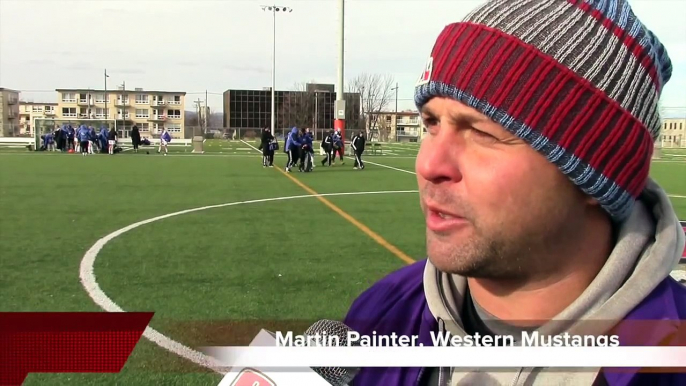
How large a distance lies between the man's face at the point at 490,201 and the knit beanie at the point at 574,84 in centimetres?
3

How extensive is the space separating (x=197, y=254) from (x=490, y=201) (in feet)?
20.0

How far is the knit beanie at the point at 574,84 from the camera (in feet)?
4.23

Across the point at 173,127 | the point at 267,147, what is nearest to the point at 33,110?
the point at 173,127

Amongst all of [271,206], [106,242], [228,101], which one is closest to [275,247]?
[106,242]

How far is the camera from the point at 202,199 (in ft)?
40.3

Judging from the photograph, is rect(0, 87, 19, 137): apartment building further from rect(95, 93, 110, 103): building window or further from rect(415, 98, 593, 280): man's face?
rect(415, 98, 593, 280): man's face

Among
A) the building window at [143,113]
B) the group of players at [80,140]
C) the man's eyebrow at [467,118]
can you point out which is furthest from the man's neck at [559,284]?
the building window at [143,113]

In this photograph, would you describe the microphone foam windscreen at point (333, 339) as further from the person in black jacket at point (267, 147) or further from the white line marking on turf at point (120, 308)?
the person in black jacket at point (267, 147)

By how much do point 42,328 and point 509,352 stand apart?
128cm

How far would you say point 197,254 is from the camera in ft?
22.8

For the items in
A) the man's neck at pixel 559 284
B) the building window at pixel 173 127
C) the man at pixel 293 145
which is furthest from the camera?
the building window at pixel 173 127

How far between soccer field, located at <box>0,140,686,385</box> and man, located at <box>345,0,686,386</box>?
1.91 feet

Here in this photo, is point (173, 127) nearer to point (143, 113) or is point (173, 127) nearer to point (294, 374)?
point (143, 113)

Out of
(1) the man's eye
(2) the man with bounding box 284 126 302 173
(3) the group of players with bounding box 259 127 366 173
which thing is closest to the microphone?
(1) the man's eye
